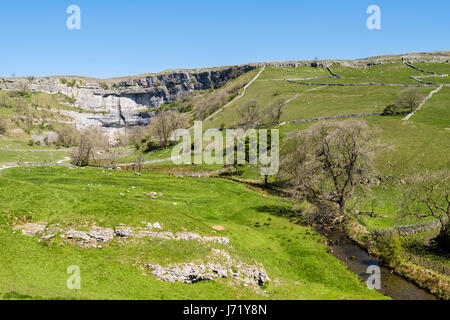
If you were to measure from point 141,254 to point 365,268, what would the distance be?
2443cm

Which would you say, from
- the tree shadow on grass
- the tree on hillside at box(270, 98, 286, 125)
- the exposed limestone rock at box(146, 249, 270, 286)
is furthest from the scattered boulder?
the tree on hillside at box(270, 98, 286, 125)

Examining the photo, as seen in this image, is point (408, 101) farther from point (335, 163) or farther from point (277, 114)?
point (335, 163)

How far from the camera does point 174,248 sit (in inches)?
976

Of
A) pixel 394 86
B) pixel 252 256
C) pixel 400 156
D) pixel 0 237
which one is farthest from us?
pixel 394 86

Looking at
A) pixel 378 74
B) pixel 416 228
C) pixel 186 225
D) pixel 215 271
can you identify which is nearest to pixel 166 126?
pixel 186 225

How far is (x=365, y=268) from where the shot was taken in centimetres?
3134

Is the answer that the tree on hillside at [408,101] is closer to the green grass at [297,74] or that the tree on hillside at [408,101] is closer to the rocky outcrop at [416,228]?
the rocky outcrop at [416,228]

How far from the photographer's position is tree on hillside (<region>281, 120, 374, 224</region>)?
141ft
